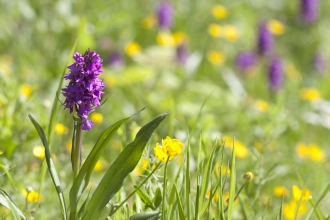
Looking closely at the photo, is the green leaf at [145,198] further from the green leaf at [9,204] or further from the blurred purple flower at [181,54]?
the blurred purple flower at [181,54]

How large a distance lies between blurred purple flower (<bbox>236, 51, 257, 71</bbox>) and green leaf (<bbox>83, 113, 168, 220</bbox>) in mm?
3543

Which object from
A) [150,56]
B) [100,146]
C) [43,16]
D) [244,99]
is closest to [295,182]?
[244,99]

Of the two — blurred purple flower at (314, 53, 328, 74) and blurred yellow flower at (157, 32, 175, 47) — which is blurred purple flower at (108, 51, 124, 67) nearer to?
blurred yellow flower at (157, 32, 175, 47)

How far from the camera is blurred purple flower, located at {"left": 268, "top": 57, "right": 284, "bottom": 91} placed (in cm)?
404

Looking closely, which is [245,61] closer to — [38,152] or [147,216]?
[38,152]

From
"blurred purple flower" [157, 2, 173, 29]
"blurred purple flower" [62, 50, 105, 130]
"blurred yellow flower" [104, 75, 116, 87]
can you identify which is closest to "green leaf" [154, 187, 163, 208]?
"blurred purple flower" [62, 50, 105, 130]

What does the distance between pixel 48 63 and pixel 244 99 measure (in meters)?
1.38

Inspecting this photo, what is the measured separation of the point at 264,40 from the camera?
13.7ft

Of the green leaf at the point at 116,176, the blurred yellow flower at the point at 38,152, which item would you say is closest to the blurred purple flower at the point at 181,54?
the blurred yellow flower at the point at 38,152

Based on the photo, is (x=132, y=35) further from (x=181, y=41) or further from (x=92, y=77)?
(x=92, y=77)

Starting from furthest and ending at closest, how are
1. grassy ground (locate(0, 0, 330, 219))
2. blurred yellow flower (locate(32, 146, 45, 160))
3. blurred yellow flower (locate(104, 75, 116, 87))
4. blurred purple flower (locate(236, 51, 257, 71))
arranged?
1. blurred purple flower (locate(236, 51, 257, 71))
2. blurred yellow flower (locate(104, 75, 116, 87))
3. blurred yellow flower (locate(32, 146, 45, 160))
4. grassy ground (locate(0, 0, 330, 219))

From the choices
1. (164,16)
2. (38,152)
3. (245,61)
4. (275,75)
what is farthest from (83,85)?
(245,61)

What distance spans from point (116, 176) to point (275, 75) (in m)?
2.82

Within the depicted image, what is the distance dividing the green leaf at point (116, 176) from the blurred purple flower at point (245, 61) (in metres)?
3.54
